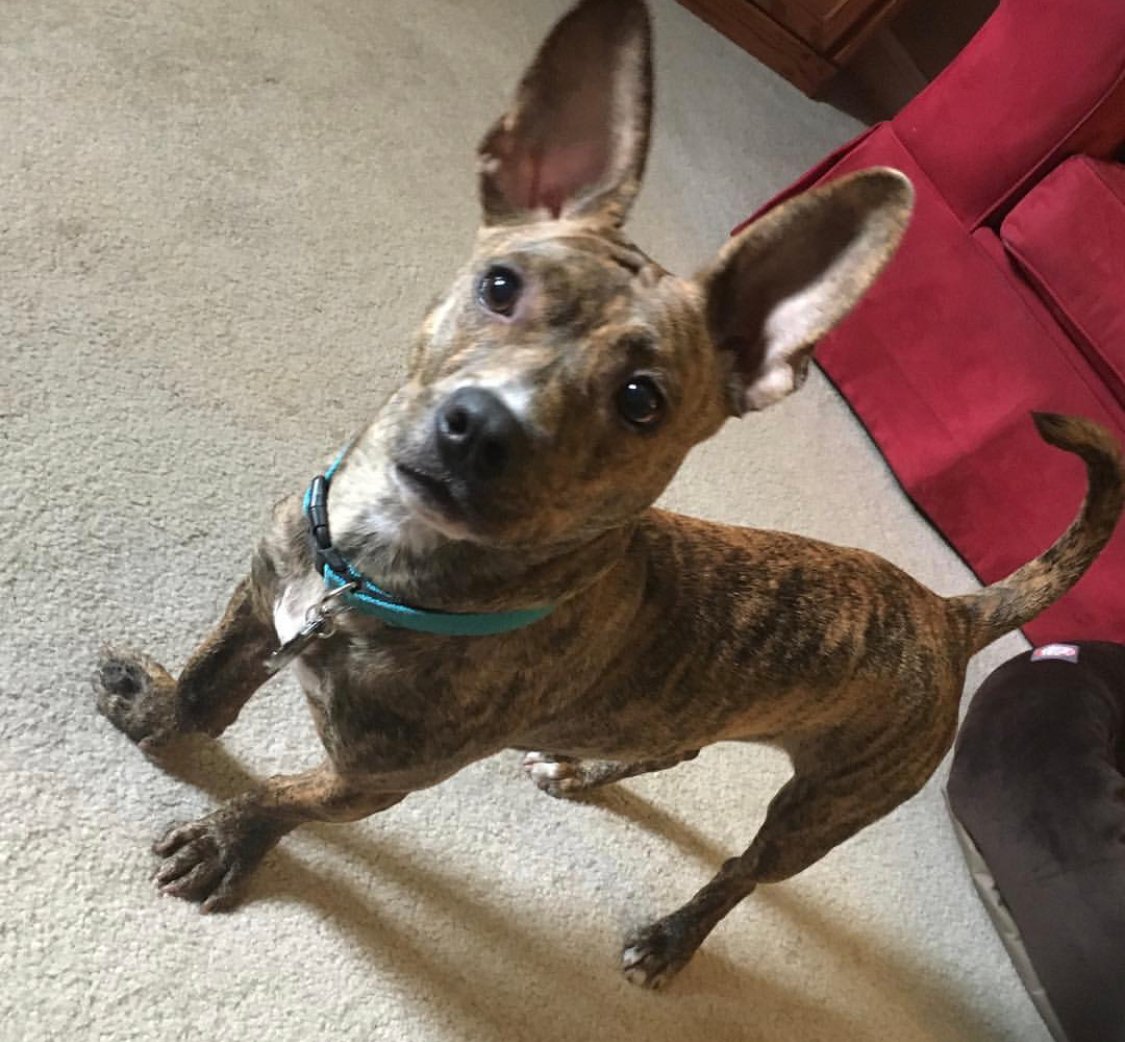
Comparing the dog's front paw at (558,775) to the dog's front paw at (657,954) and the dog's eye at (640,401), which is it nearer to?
the dog's front paw at (657,954)

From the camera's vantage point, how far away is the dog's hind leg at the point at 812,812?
70.9 inches

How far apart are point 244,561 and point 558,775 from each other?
0.69 m

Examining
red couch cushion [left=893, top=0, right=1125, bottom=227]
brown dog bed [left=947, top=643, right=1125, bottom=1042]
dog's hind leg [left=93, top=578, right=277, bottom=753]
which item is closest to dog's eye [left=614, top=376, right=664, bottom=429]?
dog's hind leg [left=93, top=578, right=277, bottom=753]

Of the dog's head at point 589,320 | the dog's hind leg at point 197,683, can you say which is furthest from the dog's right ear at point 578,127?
the dog's hind leg at point 197,683

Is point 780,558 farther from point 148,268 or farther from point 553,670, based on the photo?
point 148,268

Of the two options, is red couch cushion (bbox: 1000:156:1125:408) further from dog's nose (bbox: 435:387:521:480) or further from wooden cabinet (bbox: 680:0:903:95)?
dog's nose (bbox: 435:387:521:480)

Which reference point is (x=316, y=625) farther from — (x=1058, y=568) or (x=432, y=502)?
(x=1058, y=568)

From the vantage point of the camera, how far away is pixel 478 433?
120cm

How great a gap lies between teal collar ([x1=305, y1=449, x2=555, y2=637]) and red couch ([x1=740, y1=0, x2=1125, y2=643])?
6.53 ft

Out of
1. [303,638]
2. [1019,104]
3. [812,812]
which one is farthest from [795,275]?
[1019,104]

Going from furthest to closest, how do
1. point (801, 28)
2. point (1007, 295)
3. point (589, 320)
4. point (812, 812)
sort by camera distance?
point (801, 28)
point (1007, 295)
point (812, 812)
point (589, 320)

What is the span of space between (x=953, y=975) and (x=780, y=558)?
1211 millimetres

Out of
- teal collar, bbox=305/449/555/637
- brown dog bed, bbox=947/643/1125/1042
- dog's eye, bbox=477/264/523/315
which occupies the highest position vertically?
dog's eye, bbox=477/264/523/315

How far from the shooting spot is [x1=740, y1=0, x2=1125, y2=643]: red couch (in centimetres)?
287
